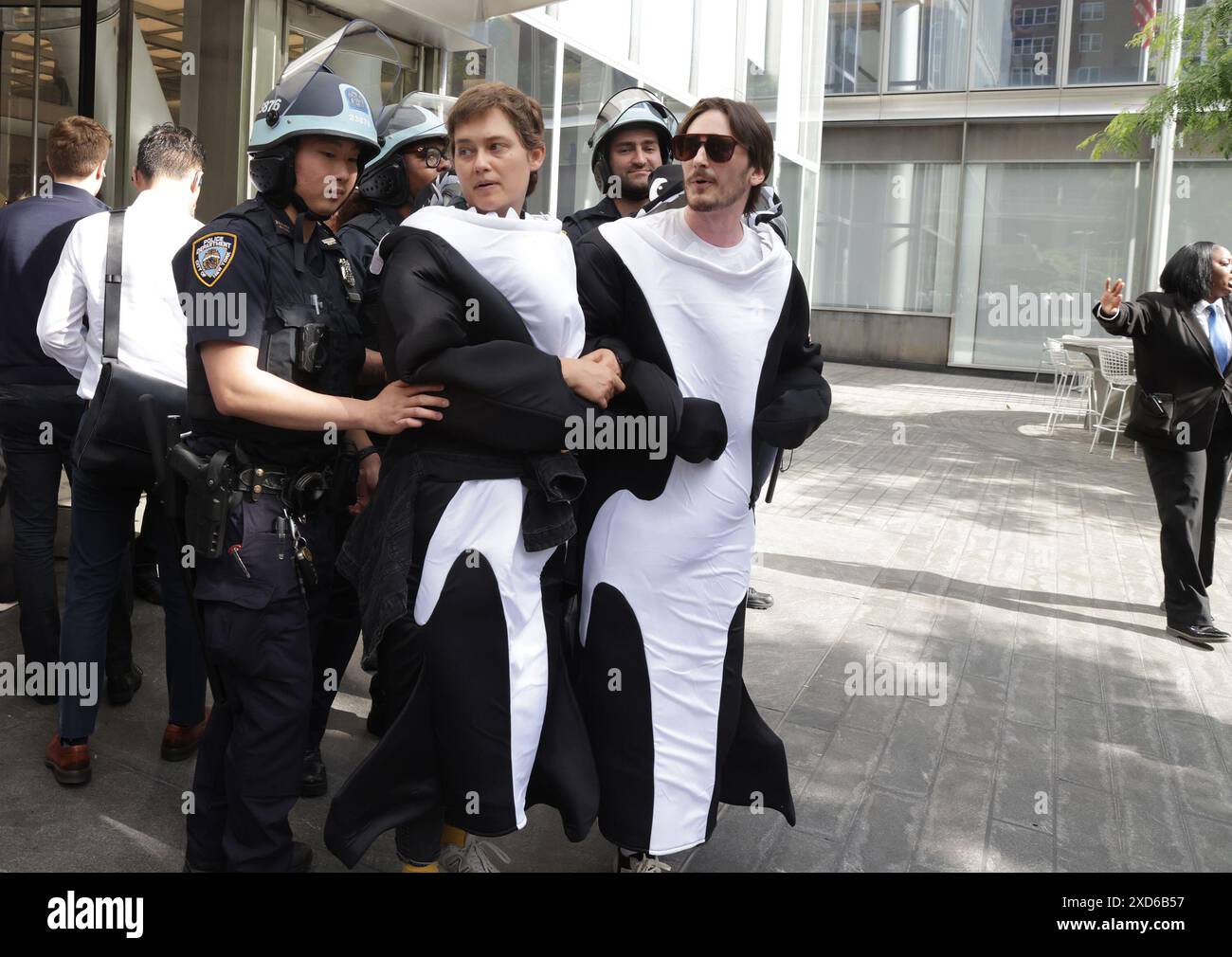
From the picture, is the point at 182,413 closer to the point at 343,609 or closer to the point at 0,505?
the point at 343,609

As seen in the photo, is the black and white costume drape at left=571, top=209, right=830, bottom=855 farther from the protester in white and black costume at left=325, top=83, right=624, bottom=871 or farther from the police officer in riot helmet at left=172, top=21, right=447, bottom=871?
the police officer in riot helmet at left=172, top=21, right=447, bottom=871

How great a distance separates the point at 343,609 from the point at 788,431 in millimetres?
1574

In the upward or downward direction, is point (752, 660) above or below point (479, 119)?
below

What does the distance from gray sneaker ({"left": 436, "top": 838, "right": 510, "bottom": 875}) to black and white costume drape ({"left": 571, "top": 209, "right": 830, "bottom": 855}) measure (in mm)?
333

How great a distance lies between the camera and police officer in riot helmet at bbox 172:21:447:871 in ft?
8.48

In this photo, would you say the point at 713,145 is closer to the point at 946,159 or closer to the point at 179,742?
the point at 179,742

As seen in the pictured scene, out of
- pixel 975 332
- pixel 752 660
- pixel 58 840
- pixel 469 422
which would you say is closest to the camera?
pixel 469 422

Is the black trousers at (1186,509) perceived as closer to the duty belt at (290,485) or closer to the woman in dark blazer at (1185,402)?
the woman in dark blazer at (1185,402)

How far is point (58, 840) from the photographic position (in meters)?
3.21

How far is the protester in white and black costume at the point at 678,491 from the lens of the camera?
9.17 feet

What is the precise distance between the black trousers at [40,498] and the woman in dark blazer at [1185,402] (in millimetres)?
4814

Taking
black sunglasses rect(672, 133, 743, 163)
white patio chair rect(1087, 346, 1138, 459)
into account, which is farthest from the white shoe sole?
white patio chair rect(1087, 346, 1138, 459)

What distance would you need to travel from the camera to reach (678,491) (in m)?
2.82

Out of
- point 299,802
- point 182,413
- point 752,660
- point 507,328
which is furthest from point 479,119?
point 752,660
